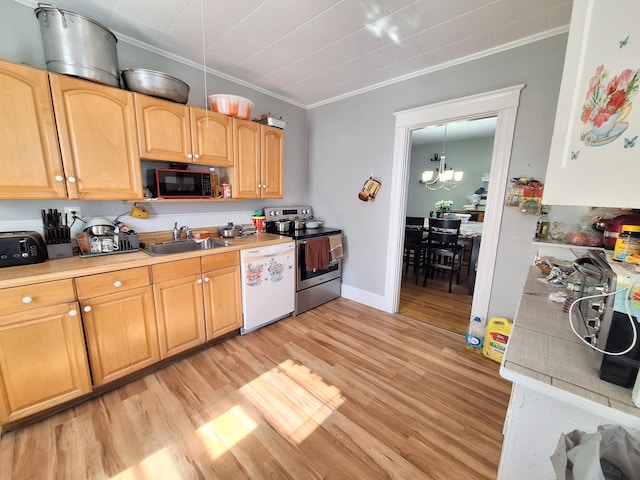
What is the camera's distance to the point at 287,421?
61.0 inches

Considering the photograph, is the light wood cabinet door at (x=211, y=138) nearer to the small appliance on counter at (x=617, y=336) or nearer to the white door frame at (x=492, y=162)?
the white door frame at (x=492, y=162)

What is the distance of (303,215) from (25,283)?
261 cm

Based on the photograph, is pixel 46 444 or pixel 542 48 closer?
pixel 46 444

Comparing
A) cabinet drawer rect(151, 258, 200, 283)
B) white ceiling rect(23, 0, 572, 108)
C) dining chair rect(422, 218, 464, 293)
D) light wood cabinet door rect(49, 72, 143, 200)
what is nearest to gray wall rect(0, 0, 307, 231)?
white ceiling rect(23, 0, 572, 108)

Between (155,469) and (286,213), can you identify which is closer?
(155,469)

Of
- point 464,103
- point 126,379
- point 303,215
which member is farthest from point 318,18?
point 126,379

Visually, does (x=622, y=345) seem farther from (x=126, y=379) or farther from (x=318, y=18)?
(x=126, y=379)

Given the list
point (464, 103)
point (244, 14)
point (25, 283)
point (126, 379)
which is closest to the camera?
point (25, 283)

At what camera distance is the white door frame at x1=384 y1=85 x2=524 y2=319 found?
205cm

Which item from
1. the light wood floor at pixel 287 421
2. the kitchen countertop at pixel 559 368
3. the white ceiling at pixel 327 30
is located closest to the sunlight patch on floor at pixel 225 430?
the light wood floor at pixel 287 421

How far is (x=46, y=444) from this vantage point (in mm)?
1383

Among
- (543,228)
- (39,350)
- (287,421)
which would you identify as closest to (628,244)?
(543,228)

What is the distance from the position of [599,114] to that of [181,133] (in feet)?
7.90

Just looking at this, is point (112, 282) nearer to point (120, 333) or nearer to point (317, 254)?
point (120, 333)
